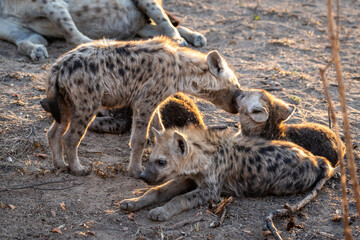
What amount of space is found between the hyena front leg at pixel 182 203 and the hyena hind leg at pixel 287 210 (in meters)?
0.43

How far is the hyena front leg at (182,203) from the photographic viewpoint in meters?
3.06

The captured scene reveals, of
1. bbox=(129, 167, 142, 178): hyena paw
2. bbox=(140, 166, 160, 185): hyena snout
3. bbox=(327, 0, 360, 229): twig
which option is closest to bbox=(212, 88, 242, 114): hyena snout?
bbox=(129, 167, 142, 178): hyena paw

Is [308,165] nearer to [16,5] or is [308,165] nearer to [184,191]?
[184,191]

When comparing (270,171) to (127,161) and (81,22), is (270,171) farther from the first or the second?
(81,22)

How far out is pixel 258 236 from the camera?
296cm

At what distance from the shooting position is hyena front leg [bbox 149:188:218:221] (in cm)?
306

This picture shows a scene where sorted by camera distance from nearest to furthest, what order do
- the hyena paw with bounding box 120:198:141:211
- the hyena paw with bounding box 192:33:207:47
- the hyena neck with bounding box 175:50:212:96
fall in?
the hyena paw with bounding box 120:198:141:211
the hyena neck with bounding box 175:50:212:96
the hyena paw with bounding box 192:33:207:47

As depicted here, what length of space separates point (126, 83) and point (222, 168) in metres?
0.94

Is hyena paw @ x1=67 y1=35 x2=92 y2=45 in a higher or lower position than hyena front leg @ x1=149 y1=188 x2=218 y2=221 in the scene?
lower

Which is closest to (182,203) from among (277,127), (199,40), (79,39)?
(277,127)

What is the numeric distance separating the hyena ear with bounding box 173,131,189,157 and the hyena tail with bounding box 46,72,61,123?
808 millimetres

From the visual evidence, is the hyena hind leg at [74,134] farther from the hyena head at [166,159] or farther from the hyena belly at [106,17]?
the hyena belly at [106,17]

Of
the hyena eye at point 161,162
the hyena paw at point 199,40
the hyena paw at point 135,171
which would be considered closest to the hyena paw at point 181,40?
the hyena paw at point 199,40

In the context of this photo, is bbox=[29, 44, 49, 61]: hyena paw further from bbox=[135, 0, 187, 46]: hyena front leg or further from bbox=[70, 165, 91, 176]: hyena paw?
bbox=[70, 165, 91, 176]: hyena paw
